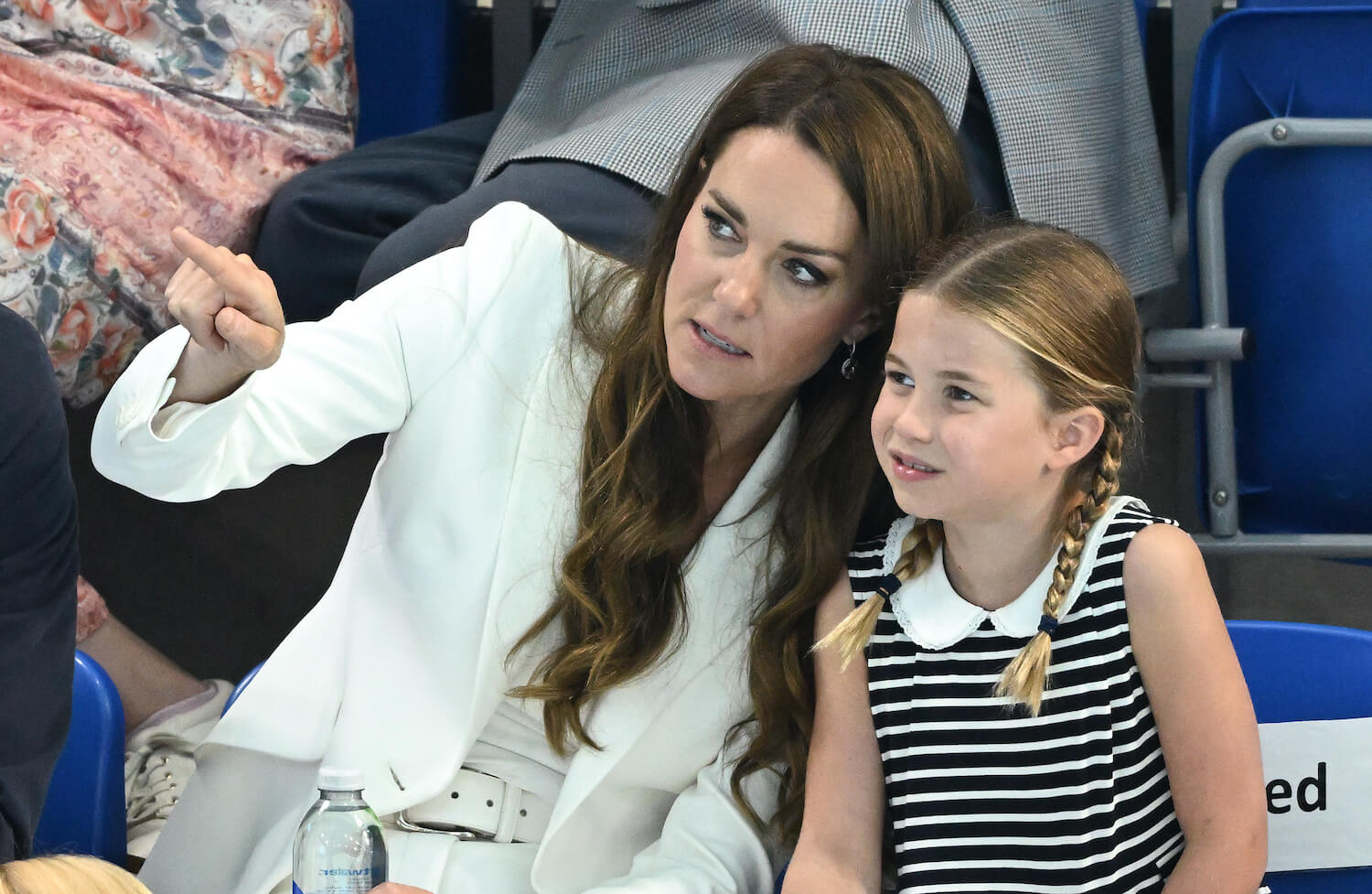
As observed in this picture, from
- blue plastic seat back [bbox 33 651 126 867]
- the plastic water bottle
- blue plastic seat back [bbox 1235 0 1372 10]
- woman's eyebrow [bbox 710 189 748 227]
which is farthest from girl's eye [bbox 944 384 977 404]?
blue plastic seat back [bbox 1235 0 1372 10]

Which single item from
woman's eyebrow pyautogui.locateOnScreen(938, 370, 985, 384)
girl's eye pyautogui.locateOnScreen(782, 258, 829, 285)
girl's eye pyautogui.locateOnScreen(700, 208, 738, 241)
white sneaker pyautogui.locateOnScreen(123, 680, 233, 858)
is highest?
girl's eye pyautogui.locateOnScreen(700, 208, 738, 241)

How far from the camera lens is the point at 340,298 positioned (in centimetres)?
221

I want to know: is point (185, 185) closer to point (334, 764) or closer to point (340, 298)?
point (340, 298)

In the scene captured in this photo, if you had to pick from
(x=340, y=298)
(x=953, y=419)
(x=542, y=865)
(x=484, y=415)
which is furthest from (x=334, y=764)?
(x=340, y=298)

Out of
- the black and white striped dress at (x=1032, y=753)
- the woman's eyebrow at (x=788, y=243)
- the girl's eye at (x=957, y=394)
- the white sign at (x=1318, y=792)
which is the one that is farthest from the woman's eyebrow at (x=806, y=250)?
the white sign at (x=1318, y=792)

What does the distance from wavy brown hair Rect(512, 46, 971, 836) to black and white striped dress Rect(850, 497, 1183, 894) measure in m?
0.13

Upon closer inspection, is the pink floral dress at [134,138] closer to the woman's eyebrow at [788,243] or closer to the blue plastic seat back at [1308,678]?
the woman's eyebrow at [788,243]

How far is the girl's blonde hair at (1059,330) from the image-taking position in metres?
1.30

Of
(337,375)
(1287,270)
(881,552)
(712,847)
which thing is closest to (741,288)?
(881,552)

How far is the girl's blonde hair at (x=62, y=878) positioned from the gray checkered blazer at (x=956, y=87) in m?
1.10

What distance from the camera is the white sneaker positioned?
185 centimetres

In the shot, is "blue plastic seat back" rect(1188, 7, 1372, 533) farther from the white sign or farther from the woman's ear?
the woman's ear

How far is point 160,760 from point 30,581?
664mm

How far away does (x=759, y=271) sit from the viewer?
1.43m
